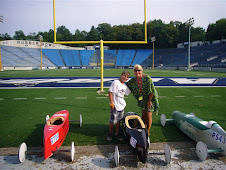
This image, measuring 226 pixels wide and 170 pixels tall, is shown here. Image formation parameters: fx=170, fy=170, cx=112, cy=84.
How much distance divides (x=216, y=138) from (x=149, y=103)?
5.04 feet

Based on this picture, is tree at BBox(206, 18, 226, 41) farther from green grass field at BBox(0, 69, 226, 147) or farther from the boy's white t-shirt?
the boy's white t-shirt

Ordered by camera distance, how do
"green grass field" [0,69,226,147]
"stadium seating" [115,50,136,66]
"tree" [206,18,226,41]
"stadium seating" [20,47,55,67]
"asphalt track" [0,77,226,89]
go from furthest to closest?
"stadium seating" [115,50,136,66] < "tree" [206,18,226,41] < "stadium seating" [20,47,55,67] < "asphalt track" [0,77,226,89] < "green grass field" [0,69,226,147]

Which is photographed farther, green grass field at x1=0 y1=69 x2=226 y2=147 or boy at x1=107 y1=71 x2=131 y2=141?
green grass field at x1=0 y1=69 x2=226 y2=147

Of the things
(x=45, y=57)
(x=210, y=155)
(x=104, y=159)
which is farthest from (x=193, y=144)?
(x=45, y=57)

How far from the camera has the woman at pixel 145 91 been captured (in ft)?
13.3

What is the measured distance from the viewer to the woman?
13.3ft

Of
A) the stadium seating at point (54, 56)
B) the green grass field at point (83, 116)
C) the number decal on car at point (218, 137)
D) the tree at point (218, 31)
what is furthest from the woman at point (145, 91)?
the tree at point (218, 31)

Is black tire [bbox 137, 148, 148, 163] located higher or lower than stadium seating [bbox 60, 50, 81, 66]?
lower

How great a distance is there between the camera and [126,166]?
130 inches

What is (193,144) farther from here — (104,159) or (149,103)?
(104,159)

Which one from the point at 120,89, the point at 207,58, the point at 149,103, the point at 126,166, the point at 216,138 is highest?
the point at 207,58

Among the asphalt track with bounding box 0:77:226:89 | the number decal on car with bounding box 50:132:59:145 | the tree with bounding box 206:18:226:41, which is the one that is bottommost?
the number decal on car with bounding box 50:132:59:145

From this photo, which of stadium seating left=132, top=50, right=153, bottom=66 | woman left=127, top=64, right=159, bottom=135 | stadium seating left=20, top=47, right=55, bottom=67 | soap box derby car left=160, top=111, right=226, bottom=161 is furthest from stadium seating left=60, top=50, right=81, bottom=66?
soap box derby car left=160, top=111, right=226, bottom=161

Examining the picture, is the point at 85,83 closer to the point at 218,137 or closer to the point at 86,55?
the point at 218,137
